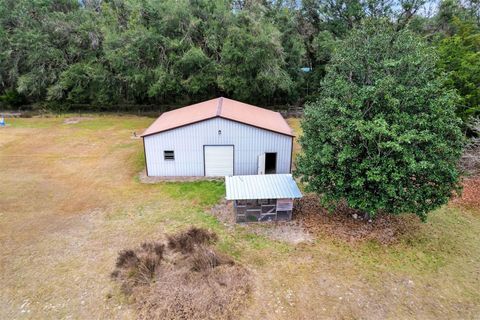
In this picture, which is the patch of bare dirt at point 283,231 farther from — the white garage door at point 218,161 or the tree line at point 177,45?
the tree line at point 177,45

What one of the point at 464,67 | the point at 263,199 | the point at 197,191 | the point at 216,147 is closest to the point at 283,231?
the point at 263,199

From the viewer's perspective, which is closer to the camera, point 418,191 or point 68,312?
point 68,312

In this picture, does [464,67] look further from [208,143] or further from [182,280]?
[182,280]

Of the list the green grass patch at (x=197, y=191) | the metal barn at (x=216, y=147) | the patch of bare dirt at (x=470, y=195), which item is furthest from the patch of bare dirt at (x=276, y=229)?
the patch of bare dirt at (x=470, y=195)

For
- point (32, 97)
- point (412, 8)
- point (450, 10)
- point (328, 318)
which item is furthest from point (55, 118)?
point (450, 10)

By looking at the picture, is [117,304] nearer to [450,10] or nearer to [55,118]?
[55,118]

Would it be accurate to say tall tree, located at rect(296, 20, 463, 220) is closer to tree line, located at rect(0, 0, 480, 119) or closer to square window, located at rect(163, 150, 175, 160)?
square window, located at rect(163, 150, 175, 160)

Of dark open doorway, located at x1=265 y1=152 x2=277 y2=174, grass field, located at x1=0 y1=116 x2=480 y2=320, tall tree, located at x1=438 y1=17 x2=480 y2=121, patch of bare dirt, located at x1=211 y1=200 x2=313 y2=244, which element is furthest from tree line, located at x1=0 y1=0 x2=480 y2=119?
patch of bare dirt, located at x1=211 y1=200 x2=313 y2=244
